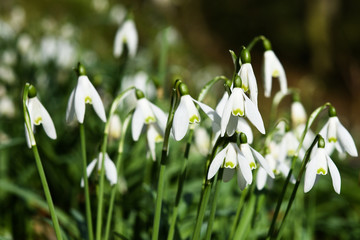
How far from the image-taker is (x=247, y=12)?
21328 mm

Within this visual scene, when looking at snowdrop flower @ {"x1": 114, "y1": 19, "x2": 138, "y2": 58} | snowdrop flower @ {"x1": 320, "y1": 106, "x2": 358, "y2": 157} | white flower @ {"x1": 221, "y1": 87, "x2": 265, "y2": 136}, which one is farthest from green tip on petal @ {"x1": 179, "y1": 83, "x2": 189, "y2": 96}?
snowdrop flower @ {"x1": 114, "y1": 19, "x2": 138, "y2": 58}

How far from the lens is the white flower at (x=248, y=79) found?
1.14 metres

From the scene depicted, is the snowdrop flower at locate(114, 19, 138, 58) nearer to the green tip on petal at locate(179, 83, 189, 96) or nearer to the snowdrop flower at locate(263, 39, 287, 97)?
the snowdrop flower at locate(263, 39, 287, 97)

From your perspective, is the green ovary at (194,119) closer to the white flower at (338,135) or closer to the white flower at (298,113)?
the white flower at (338,135)

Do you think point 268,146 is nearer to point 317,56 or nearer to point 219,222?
point 219,222

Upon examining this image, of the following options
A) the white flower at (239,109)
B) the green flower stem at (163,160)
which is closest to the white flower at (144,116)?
the green flower stem at (163,160)

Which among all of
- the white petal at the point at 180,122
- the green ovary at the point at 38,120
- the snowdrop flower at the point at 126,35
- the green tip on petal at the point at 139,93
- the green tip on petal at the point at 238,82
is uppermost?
the snowdrop flower at the point at 126,35

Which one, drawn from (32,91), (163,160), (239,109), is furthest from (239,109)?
(32,91)

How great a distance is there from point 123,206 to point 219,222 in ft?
1.60

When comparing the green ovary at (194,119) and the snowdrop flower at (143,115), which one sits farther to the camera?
the snowdrop flower at (143,115)

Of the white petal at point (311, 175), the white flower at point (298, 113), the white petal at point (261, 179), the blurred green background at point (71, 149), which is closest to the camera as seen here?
the white petal at point (311, 175)

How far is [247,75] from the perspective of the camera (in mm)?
1146

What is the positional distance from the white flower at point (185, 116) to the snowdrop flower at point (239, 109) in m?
0.07

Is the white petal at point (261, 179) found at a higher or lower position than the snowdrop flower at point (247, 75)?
lower
